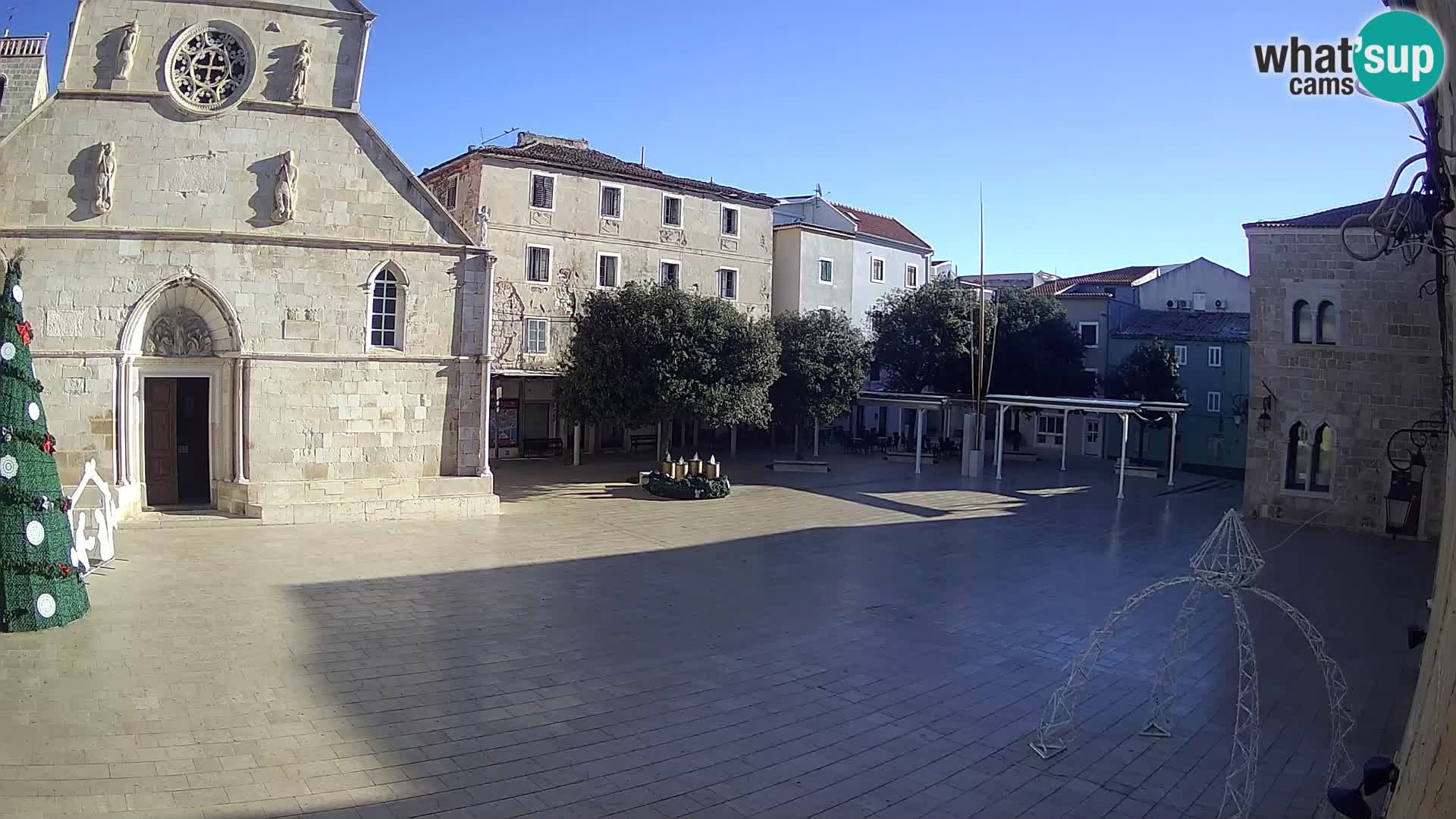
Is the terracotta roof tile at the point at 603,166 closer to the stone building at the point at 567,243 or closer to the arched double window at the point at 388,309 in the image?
the stone building at the point at 567,243

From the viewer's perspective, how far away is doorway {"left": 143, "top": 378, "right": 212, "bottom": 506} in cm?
1933

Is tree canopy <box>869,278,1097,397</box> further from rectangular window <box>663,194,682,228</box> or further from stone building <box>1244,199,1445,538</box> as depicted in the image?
stone building <box>1244,199,1445,538</box>

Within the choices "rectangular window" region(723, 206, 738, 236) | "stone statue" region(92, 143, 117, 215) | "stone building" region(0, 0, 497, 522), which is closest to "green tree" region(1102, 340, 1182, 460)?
"rectangular window" region(723, 206, 738, 236)

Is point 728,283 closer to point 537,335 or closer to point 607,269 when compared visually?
point 607,269

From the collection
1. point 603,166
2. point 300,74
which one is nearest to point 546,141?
point 603,166

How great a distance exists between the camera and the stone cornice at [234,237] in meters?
17.9

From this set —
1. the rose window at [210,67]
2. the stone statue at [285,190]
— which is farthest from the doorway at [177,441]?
the rose window at [210,67]

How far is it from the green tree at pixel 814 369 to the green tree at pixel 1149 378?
14817mm

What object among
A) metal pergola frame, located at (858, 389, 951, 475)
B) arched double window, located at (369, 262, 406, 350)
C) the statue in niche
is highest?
arched double window, located at (369, 262, 406, 350)

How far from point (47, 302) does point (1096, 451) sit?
4122cm

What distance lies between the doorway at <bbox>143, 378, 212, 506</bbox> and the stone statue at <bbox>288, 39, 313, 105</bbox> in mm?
6433

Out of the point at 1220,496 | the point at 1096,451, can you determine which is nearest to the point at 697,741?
the point at 1220,496

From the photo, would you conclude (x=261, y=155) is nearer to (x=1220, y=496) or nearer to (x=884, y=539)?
(x=884, y=539)

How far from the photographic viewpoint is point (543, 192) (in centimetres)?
3105
